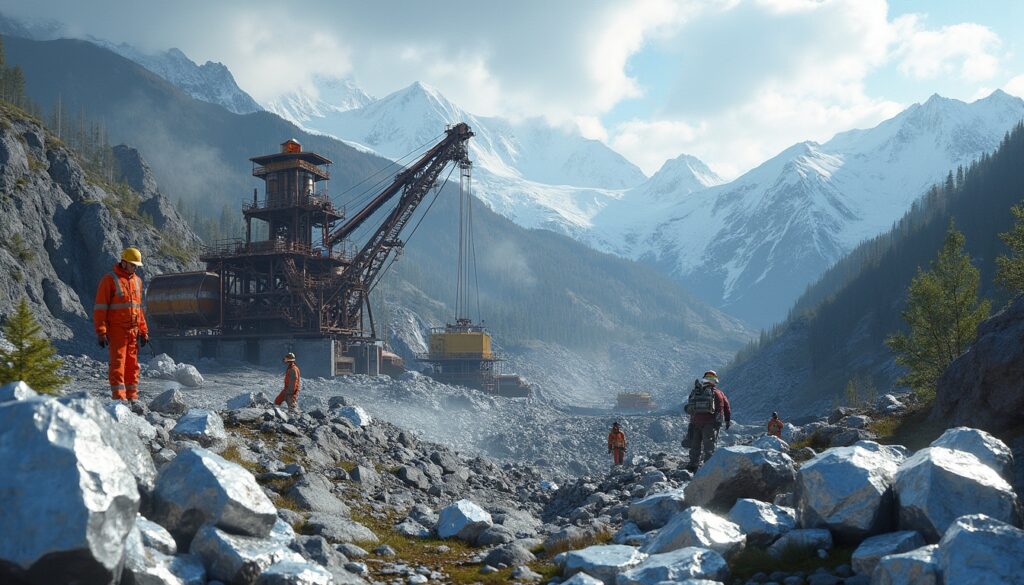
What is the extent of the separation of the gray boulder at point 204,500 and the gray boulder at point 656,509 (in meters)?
5.52

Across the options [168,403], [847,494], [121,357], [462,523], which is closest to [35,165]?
[168,403]

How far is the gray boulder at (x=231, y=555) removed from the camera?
7395 mm

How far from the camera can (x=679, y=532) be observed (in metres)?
8.64

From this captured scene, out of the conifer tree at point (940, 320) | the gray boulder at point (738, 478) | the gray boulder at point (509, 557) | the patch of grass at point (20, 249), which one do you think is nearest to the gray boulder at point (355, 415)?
the gray boulder at point (509, 557)

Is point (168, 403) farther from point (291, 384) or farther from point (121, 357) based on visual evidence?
point (291, 384)

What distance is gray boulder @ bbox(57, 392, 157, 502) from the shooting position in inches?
261

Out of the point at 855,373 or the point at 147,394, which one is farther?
the point at 855,373

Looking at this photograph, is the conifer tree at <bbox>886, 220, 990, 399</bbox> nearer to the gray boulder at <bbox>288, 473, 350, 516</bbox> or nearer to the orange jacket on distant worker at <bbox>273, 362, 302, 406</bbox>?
the orange jacket on distant worker at <bbox>273, 362, 302, 406</bbox>

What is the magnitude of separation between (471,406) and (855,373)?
7436 centimetres

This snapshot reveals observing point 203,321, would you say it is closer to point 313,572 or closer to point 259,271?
point 259,271

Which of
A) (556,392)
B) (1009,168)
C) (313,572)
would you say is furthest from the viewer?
(556,392)

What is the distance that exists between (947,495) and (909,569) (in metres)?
1.68

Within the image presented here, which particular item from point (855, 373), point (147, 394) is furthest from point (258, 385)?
point (855, 373)

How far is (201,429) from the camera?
42.9 feet
